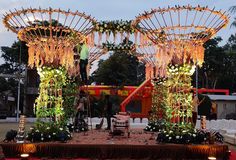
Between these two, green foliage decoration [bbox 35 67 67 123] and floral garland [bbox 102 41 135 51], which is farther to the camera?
floral garland [bbox 102 41 135 51]

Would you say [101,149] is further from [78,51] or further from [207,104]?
[207,104]

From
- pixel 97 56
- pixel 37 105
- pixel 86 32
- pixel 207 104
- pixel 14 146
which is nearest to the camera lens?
pixel 14 146

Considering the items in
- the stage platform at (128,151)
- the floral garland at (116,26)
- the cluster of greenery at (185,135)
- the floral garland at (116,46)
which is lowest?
the stage platform at (128,151)

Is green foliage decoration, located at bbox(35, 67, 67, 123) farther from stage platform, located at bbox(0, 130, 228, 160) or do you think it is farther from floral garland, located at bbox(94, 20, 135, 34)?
floral garland, located at bbox(94, 20, 135, 34)

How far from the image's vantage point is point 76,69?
54.8ft

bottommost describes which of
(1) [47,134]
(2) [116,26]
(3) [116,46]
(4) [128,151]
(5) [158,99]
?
(4) [128,151]

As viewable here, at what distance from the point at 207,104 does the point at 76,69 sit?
17883 millimetres

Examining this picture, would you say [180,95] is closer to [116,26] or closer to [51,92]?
[51,92]

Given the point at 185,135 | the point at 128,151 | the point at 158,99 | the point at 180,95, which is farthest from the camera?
the point at 158,99

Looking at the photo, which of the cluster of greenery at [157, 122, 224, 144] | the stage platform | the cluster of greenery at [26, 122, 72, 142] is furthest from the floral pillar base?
the cluster of greenery at [26, 122, 72, 142]

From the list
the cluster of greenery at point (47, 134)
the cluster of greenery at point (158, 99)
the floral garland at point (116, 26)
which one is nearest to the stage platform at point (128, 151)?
the cluster of greenery at point (47, 134)

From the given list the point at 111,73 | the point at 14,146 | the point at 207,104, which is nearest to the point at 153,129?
the point at 14,146

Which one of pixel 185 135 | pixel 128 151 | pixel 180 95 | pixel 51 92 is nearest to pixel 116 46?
pixel 51 92

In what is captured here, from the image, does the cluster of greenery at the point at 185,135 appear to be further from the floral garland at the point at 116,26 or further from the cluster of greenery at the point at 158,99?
the floral garland at the point at 116,26
